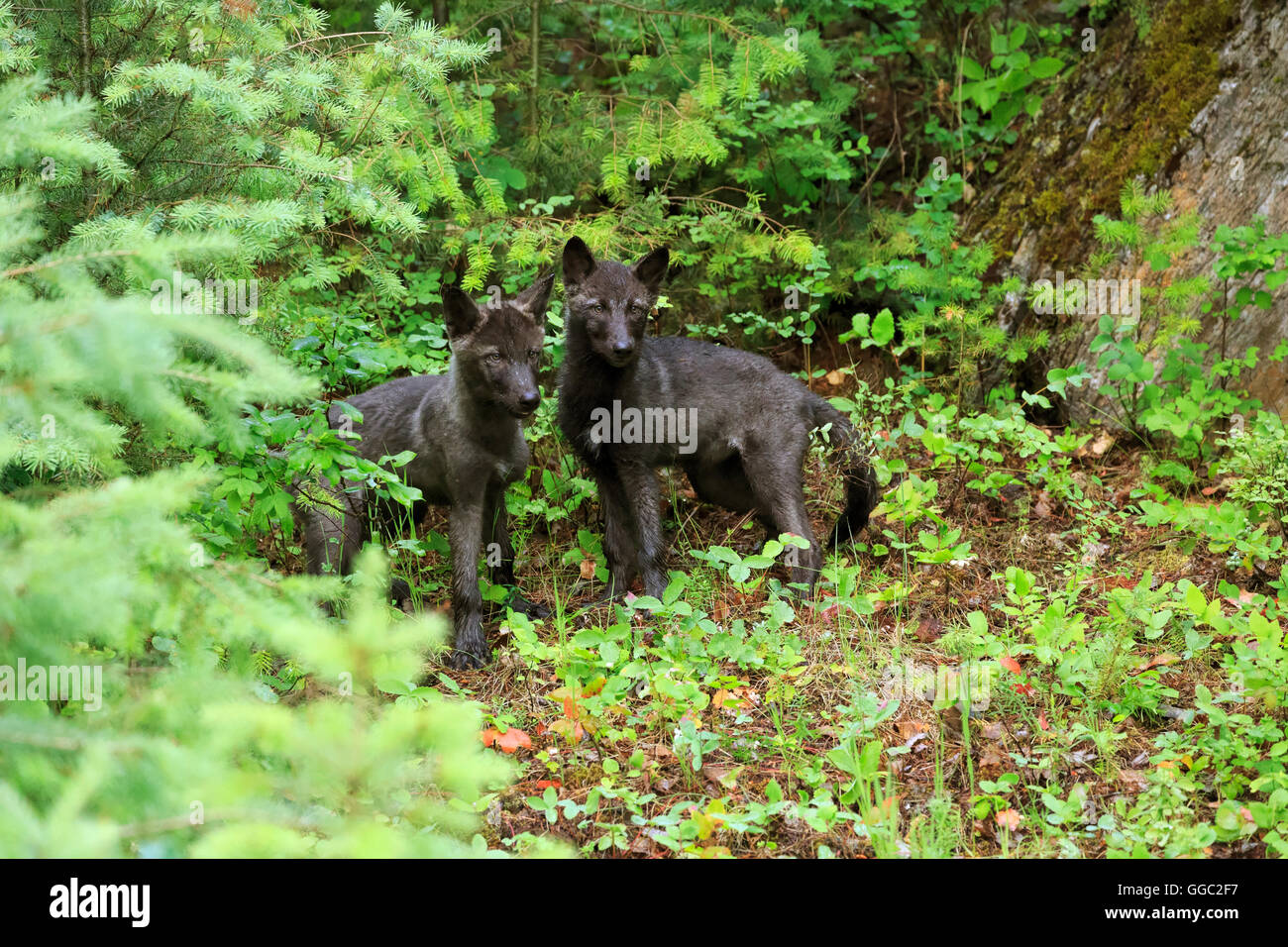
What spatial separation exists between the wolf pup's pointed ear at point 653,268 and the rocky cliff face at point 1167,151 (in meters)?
3.11

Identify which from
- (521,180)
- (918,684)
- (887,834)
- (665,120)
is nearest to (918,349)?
(665,120)

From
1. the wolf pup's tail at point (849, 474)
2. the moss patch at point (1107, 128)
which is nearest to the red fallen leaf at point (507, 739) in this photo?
the wolf pup's tail at point (849, 474)

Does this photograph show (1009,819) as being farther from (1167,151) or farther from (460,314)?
(1167,151)

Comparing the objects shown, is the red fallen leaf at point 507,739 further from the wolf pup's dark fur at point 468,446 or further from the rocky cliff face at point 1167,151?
the rocky cliff face at point 1167,151

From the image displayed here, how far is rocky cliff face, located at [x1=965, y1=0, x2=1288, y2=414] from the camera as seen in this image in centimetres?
710

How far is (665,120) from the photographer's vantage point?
23.0 feet

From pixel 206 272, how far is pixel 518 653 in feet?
7.84

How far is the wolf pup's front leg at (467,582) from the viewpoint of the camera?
5793 mm

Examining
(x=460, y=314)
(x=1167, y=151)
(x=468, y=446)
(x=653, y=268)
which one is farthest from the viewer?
(x=1167, y=151)

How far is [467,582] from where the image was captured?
19.5 feet

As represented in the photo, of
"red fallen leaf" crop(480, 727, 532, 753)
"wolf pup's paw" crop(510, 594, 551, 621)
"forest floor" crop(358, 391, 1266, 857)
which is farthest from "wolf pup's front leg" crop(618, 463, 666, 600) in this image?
"red fallen leaf" crop(480, 727, 532, 753)

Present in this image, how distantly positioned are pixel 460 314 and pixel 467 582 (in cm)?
151

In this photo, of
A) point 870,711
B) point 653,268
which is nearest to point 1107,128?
point 653,268
